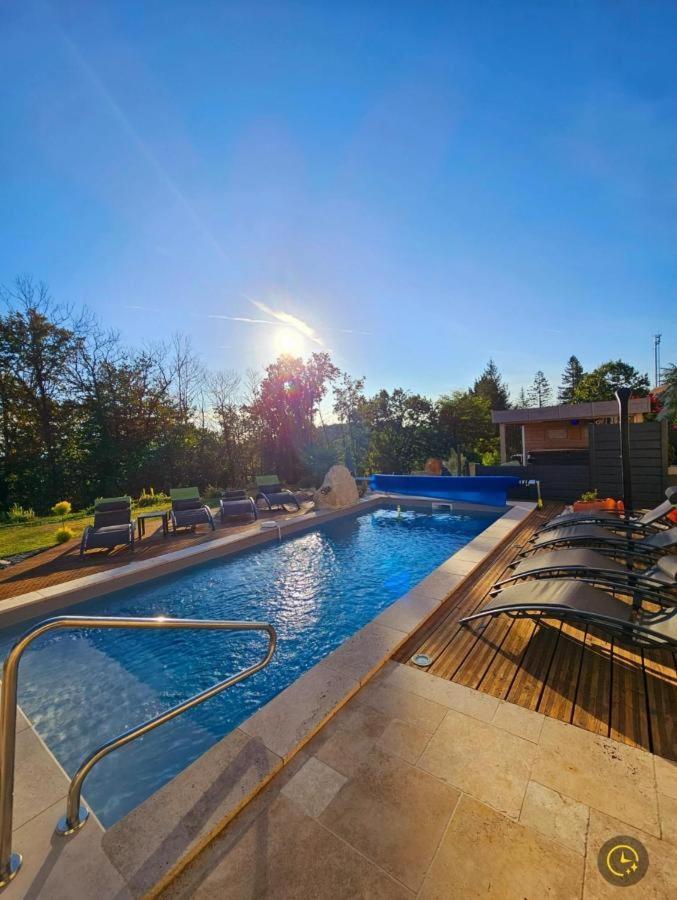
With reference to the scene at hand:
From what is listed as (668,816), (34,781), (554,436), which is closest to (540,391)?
(554,436)

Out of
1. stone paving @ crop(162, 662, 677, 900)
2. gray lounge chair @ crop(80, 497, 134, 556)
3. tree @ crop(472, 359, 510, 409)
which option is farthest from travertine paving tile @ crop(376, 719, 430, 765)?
tree @ crop(472, 359, 510, 409)

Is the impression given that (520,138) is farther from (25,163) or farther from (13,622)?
(13,622)

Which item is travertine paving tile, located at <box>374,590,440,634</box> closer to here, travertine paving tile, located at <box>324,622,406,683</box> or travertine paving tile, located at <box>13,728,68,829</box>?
travertine paving tile, located at <box>324,622,406,683</box>

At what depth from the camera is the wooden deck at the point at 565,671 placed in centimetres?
230

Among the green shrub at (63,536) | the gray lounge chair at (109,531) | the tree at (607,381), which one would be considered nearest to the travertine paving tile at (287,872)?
the gray lounge chair at (109,531)

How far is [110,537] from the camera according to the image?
681cm

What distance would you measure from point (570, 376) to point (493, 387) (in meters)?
22.7

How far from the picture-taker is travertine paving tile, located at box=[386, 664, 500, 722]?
2.45m

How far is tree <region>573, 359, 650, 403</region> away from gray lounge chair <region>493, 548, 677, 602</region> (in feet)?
102

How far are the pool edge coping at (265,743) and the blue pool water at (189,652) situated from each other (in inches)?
32.2

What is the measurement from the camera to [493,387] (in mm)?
35688

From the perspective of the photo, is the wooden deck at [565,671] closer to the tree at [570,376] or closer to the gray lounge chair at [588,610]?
the gray lounge chair at [588,610]

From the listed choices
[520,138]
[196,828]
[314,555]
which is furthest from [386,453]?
[196,828]

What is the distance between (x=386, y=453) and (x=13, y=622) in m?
14.2
